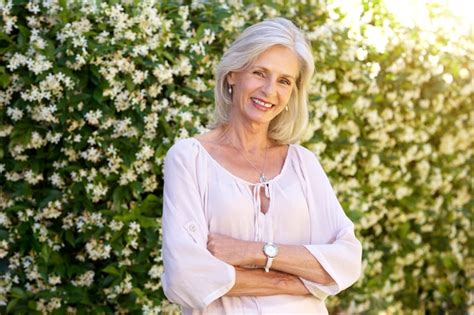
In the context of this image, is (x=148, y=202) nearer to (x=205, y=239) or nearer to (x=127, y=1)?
(x=127, y=1)

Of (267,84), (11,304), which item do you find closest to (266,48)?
(267,84)

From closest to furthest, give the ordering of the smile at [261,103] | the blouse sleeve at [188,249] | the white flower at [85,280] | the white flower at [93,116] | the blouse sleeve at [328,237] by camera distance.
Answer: the blouse sleeve at [188,249], the blouse sleeve at [328,237], the smile at [261,103], the white flower at [93,116], the white flower at [85,280]

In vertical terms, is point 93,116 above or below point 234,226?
above

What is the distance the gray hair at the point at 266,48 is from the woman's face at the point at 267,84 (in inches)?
0.9

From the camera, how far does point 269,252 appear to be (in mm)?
2715

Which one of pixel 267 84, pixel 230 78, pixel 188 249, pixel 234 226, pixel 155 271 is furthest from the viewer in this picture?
pixel 155 271

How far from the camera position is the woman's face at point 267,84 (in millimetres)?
2883

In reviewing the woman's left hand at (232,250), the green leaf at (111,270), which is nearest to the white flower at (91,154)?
the green leaf at (111,270)

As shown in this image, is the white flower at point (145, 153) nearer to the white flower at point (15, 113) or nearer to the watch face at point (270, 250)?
the white flower at point (15, 113)

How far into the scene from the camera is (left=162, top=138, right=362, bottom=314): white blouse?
265 cm

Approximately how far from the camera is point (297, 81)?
119 inches

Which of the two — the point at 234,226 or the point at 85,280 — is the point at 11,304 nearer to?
the point at 85,280

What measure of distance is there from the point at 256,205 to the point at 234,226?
0.09 metres

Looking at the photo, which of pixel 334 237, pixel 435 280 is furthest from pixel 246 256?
pixel 435 280
